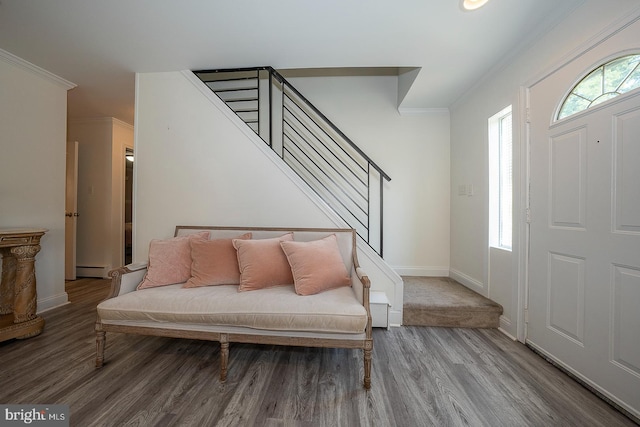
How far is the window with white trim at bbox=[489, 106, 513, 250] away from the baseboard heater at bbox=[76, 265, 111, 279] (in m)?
5.20

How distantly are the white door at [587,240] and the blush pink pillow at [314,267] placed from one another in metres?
1.42

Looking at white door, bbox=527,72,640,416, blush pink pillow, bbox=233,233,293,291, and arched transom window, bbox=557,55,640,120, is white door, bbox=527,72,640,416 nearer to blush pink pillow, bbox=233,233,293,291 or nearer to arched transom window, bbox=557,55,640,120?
arched transom window, bbox=557,55,640,120

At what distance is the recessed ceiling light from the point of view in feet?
5.16

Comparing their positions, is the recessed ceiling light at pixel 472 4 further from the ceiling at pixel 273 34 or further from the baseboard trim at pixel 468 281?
the baseboard trim at pixel 468 281

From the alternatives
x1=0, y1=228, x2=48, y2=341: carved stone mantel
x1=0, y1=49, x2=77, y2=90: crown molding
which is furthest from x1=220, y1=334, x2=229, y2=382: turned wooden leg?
x1=0, y1=49, x2=77, y2=90: crown molding

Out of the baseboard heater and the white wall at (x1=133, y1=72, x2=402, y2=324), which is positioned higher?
the white wall at (x1=133, y1=72, x2=402, y2=324)

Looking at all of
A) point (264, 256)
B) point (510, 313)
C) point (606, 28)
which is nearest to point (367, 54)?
point (606, 28)

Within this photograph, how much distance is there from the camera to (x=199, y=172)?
8.13ft

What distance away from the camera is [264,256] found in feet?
6.12

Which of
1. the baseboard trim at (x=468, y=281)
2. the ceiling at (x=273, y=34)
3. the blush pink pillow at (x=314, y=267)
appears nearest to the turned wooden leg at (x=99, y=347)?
the blush pink pillow at (x=314, y=267)

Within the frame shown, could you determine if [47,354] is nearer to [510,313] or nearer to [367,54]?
[367,54]

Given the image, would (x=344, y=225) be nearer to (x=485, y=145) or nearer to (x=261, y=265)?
(x=261, y=265)

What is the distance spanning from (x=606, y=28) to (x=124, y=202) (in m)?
5.56

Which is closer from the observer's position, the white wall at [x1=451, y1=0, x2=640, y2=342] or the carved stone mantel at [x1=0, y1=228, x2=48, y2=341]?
the white wall at [x1=451, y1=0, x2=640, y2=342]
